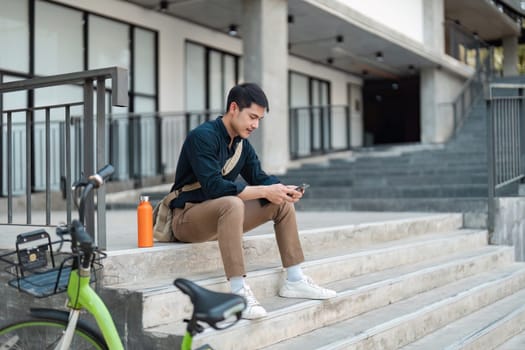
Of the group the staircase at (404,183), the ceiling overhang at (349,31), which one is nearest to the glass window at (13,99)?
the ceiling overhang at (349,31)

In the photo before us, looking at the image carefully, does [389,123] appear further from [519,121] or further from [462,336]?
[462,336]

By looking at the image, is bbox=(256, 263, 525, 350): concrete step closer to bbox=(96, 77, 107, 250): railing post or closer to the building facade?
bbox=(96, 77, 107, 250): railing post

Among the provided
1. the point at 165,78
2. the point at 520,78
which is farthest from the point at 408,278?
the point at 520,78

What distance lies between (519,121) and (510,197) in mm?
991

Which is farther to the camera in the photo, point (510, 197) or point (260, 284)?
point (510, 197)

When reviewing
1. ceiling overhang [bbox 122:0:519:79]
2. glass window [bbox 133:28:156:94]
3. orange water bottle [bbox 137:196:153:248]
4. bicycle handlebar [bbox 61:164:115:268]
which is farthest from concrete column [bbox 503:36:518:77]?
bicycle handlebar [bbox 61:164:115:268]

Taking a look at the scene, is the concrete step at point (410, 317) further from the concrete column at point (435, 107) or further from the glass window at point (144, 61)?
the concrete column at point (435, 107)

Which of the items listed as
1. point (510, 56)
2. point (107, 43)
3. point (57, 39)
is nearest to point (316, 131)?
point (107, 43)

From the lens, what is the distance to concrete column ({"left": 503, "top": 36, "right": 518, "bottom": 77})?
21547 mm

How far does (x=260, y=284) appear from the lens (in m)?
3.55

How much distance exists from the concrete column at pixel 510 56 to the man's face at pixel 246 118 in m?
20.3

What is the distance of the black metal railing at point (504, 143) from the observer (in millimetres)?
6645

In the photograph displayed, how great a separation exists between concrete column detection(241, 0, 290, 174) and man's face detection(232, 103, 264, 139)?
7.03m

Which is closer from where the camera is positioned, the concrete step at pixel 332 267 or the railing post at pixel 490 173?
the concrete step at pixel 332 267
